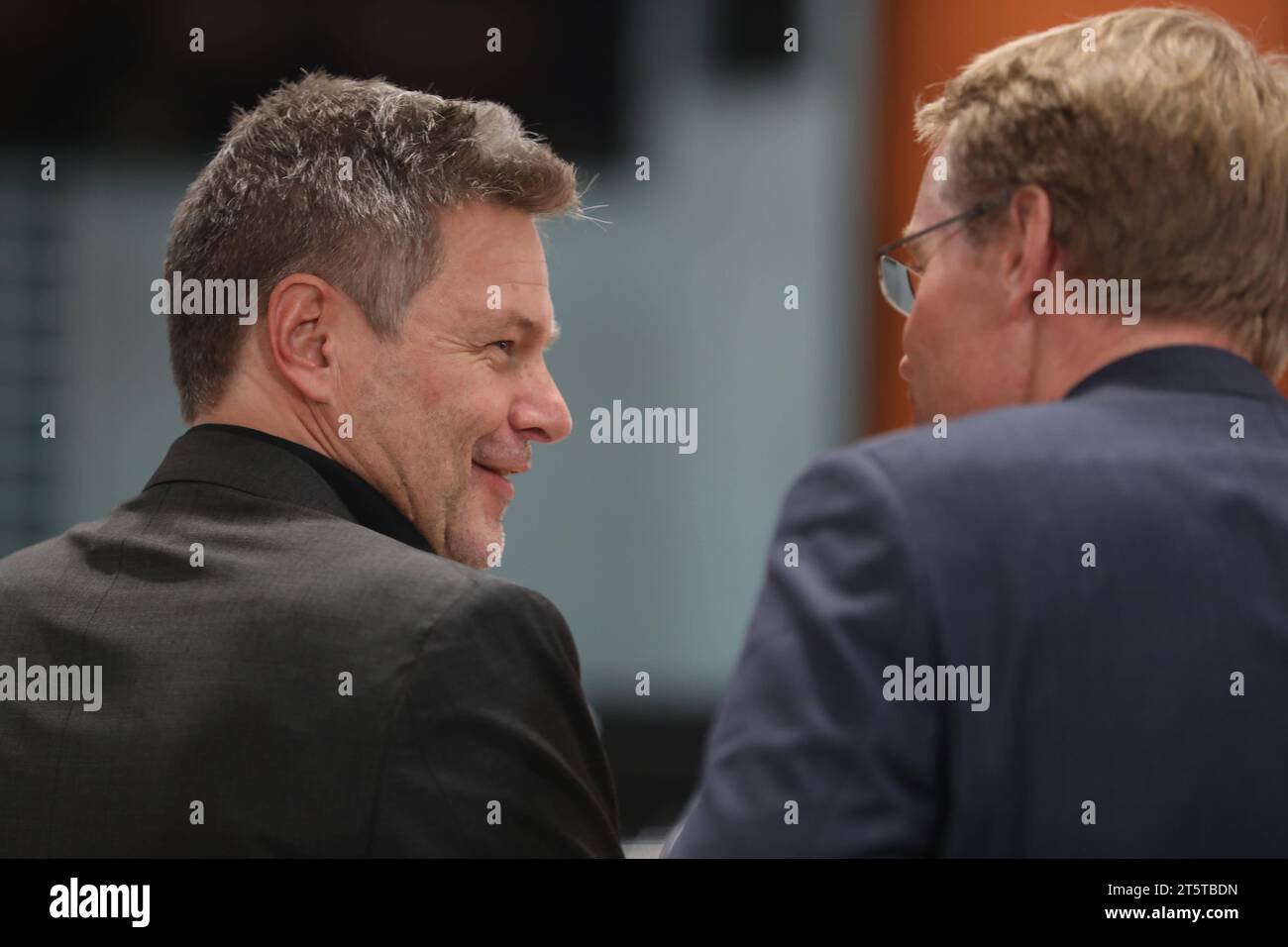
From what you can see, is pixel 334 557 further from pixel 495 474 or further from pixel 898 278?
pixel 898 278

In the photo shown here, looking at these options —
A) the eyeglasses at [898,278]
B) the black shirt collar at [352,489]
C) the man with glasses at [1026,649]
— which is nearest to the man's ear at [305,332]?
the black shirt collar at [352,489]

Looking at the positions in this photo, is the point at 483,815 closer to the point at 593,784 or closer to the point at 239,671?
the point at 593,784

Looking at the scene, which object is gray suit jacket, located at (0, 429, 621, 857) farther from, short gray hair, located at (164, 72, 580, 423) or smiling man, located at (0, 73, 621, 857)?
short gray hair, located at (164, 72, 580, 423)

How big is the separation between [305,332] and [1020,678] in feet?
3.08

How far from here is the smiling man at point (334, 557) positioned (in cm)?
129

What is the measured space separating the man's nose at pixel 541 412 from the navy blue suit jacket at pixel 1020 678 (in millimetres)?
872

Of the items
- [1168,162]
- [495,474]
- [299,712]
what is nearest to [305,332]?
[495,474]

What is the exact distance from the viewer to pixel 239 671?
1326 millimetres

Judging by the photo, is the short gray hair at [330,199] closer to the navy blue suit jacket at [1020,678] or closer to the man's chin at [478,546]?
the man's chin at [478,546]

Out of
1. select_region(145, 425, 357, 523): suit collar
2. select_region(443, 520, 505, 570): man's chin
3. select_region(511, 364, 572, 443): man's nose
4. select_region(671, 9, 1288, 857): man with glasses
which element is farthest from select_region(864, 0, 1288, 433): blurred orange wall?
select_region(671, 9, 1288, 857): man with glasses

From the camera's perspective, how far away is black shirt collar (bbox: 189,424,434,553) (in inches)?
59.8

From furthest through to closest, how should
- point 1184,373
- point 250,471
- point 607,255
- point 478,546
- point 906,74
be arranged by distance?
point 607,255, point 906,74, point 478,546, point 250,471, point 1184,373

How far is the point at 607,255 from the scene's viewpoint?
4156 millimetres

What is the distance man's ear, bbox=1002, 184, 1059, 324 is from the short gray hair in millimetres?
688
